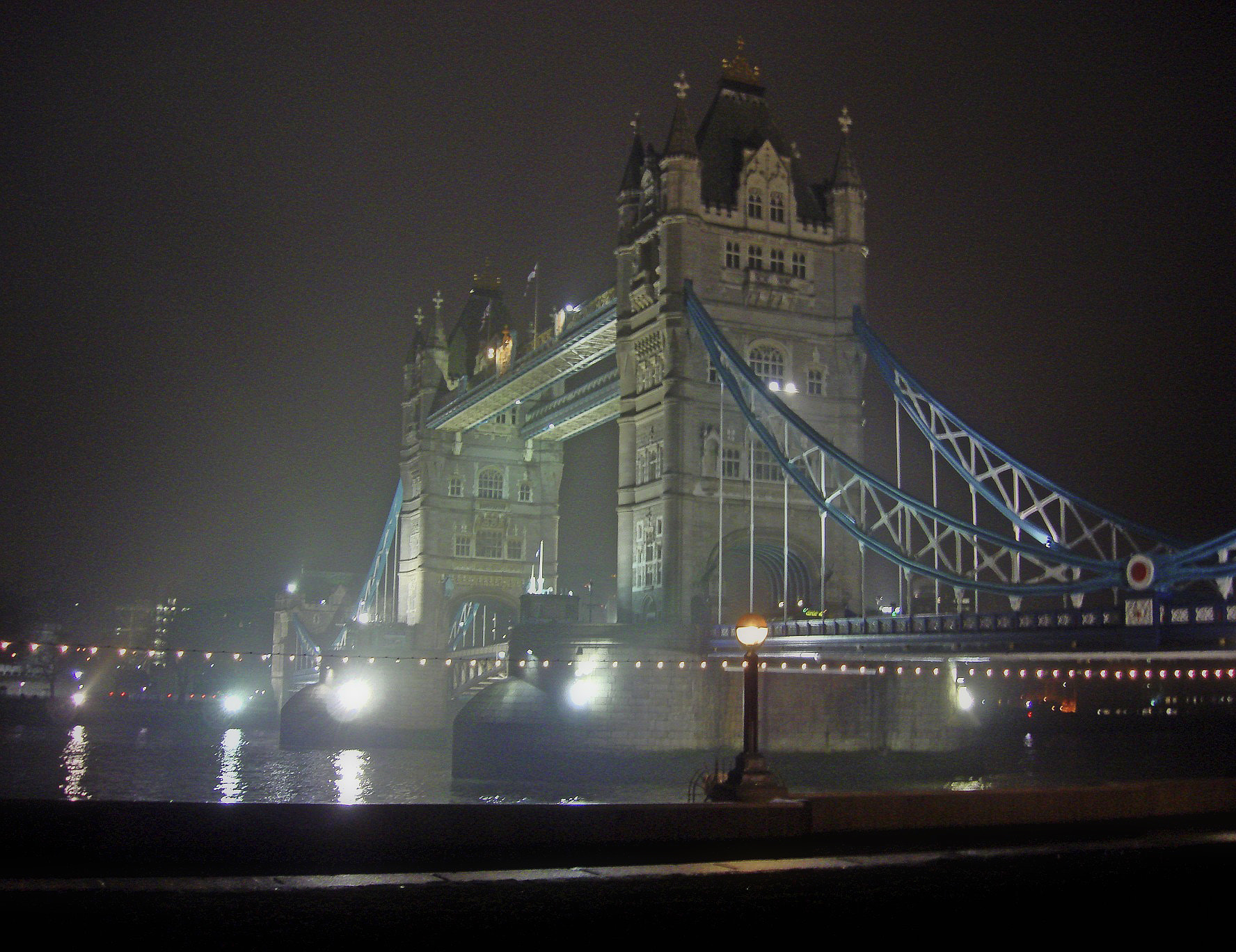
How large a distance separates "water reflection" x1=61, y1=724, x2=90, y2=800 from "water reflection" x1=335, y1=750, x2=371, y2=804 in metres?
8.84

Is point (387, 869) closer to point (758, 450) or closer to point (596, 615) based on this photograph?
point (758, 450)

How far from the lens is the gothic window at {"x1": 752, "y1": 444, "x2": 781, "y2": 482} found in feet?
172

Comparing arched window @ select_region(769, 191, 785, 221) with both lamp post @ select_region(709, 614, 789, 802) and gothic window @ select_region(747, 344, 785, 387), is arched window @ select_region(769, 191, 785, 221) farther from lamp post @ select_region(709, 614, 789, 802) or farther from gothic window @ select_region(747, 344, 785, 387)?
lamp post @ select_region(709, 614, 789, 802)

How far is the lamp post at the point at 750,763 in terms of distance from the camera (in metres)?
17.3

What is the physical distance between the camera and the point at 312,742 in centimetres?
7344

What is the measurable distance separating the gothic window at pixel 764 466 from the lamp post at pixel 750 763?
33.7 metres

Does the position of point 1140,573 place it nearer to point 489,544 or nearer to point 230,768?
point 230,768

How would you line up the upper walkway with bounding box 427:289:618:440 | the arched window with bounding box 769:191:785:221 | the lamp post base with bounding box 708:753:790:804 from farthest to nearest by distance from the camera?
the upper walkway with bounding box 427:289:618:440 < the arched window with bounding box 769:191:785:221 < the lamp post base with bounding box 708:753:790:804

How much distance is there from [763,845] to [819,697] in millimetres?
32634

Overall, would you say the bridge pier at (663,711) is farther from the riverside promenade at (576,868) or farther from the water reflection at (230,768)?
the riverside promenade at (576,868)

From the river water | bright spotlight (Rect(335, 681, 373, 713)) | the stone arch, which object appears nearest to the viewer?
the river water

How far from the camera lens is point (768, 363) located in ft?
170

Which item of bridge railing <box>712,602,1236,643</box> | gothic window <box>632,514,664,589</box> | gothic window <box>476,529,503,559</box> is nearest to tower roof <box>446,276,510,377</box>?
gothic window <box>476,529,503,559</box>

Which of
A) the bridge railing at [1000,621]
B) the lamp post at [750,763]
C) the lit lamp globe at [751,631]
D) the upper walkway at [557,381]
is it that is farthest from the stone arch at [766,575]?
the lit lamp globe at [751,631]
